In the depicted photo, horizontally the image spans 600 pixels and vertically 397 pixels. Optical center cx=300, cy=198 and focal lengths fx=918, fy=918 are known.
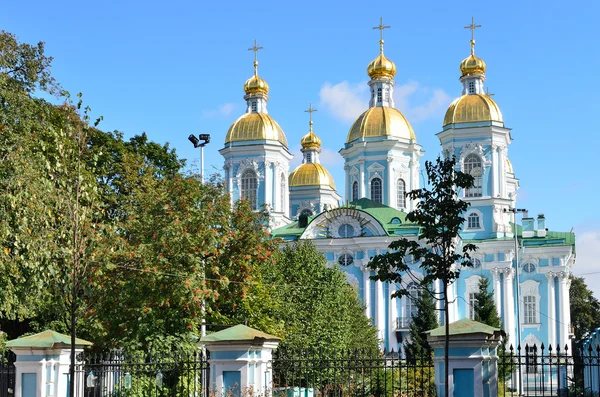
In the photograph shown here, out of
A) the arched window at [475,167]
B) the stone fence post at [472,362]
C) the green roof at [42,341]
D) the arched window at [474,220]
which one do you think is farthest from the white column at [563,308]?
the green roof at [42,341]

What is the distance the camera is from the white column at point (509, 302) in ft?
156

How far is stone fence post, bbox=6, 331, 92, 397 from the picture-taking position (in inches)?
547

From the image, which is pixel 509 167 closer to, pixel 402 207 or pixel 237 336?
pixel 402 207

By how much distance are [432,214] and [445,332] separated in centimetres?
194

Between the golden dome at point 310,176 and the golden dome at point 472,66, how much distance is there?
51.2 feet

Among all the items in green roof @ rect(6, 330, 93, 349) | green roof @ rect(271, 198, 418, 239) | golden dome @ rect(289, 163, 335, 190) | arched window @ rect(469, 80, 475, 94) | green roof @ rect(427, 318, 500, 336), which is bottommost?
green roof @ rect(6, 330, 93, 349)

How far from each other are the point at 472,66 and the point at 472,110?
2890 millimetres

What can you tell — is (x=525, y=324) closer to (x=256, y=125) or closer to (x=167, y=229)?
(x=256, y=125)

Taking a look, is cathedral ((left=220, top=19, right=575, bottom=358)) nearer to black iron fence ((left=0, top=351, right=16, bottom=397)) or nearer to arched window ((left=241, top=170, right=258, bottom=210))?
arched window ((left=241, top=170, right=258, bottom=210))

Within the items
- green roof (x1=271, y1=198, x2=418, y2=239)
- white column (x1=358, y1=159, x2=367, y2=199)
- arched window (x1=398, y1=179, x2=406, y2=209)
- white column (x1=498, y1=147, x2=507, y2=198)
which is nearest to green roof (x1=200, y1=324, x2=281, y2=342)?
green roof (x1=271, y1=198, x2=418, y2=239)

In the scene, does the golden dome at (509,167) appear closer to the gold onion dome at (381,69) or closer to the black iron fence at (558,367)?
the gold onion dome at (381,69)

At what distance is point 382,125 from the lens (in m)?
53.2

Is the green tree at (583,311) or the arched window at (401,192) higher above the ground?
the arched window at (401,192)

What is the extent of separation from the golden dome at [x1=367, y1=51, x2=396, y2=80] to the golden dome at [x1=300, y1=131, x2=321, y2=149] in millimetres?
9820
